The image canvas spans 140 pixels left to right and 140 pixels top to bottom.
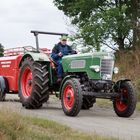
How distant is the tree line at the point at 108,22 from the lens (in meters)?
30.5

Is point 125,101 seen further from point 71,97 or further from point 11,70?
point 11,70

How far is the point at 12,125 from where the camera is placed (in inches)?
426

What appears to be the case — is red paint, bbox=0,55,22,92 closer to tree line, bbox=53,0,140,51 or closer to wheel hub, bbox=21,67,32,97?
wheel hub, bbox=21,67,32,97

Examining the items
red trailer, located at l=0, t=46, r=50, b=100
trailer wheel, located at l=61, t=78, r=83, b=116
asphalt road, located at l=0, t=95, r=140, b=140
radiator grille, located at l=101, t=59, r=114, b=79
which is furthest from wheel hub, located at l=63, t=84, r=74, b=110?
red trailer, located at l=0, t=46, r=50, b=100

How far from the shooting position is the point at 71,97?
A: 49.7ft

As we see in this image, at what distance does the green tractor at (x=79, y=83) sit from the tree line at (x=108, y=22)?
11716 millimetres

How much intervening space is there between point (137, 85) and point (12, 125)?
1062 centimetres

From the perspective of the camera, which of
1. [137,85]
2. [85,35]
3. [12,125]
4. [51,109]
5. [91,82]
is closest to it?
[12,125]

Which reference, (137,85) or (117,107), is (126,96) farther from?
(137,85)

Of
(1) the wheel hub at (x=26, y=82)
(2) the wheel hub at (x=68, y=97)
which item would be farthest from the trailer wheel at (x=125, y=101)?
A: (1) the wheel hub at (x=26, y=82)

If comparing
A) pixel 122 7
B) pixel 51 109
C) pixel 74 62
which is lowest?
pixel 51 109

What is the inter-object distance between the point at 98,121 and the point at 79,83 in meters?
1.19

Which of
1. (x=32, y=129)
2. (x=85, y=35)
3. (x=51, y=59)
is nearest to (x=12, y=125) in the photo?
(x=32, y=129)

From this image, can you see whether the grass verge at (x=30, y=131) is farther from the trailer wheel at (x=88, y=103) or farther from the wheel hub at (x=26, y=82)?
the trailer wheel at (x=88, y=103)
